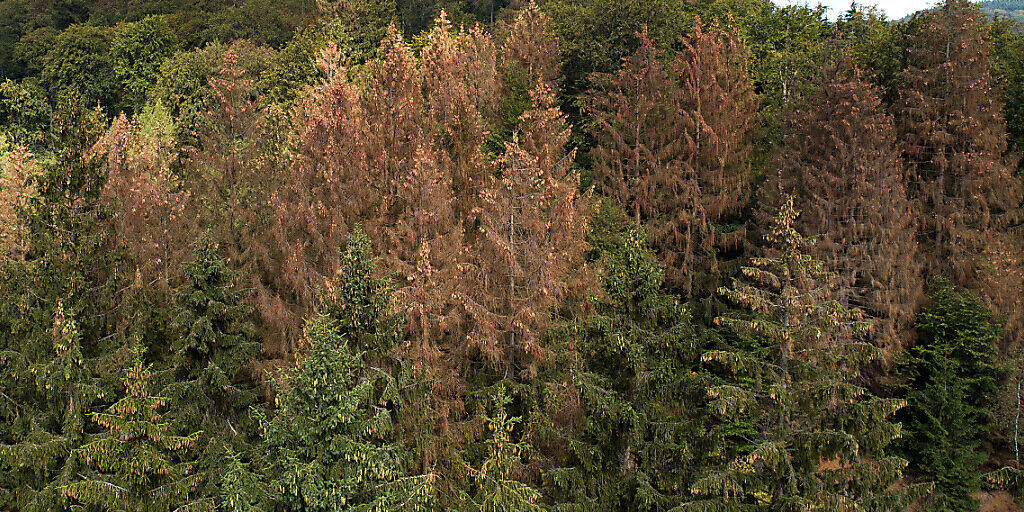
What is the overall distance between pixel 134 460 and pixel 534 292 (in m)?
11.3

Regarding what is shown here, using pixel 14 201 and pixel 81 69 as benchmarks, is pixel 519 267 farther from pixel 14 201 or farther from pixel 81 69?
pixel 81 69

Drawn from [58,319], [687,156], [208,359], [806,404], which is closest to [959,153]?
[687,156]

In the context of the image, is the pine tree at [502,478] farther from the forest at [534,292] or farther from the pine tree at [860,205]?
the pine tree at [860,205]

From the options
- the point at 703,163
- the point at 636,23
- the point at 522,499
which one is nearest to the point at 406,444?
the point at 522,499

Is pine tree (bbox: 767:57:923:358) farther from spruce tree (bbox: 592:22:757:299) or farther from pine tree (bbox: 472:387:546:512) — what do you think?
pine tree (bbox: 472:387:546:512)

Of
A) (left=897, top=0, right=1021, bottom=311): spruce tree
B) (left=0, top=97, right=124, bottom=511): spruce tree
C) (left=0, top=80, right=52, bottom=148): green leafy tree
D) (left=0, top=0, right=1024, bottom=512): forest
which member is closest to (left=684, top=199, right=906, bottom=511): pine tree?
(left=0, top=0, right=1024, bottom=512): forest

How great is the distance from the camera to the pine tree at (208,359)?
824 inches

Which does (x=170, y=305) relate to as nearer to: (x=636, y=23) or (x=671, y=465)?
(x=671, y=465)

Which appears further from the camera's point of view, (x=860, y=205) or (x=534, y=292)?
(x=860, y=205)

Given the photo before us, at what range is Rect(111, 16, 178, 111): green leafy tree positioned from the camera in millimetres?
60969

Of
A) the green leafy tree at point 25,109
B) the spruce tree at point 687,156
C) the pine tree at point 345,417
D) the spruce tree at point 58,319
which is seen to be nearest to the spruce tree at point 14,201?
the spruce tree at point 58,319

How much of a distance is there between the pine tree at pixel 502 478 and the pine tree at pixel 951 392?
50.0 feet

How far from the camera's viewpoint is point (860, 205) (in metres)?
29.2

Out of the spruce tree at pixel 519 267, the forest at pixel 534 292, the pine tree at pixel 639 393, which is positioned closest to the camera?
the forest at pixel 534 292
